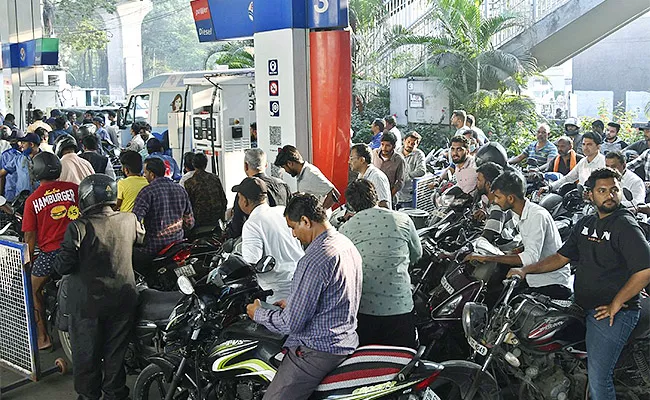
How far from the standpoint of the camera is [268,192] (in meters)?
6.74

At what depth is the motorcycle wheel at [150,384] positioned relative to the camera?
4898mm

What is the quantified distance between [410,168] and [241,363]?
5.93m

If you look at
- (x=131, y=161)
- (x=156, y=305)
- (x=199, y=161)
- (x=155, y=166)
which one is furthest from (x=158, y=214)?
(x=156, y=305)

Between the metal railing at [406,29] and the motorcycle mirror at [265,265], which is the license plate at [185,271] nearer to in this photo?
the motorcycle mirror at [265,265]

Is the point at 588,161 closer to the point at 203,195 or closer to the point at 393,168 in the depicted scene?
the point at 393,168

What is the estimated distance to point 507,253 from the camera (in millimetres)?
5371

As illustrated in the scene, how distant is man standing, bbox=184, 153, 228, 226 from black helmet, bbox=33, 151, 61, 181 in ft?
5.49

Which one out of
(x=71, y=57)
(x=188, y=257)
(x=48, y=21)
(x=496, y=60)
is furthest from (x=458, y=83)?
(x=71, y=57)

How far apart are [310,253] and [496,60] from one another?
1441cm

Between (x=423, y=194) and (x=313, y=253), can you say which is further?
(x=423, y=194)

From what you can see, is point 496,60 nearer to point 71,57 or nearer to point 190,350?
point 190,350

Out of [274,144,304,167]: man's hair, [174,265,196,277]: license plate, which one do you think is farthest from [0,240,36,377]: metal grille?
[274,144,304,167]: man's hair

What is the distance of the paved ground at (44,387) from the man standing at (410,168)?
4.75 m

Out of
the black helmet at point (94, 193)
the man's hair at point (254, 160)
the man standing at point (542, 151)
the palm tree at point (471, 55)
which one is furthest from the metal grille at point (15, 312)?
the palm tree at point (471, 55)
